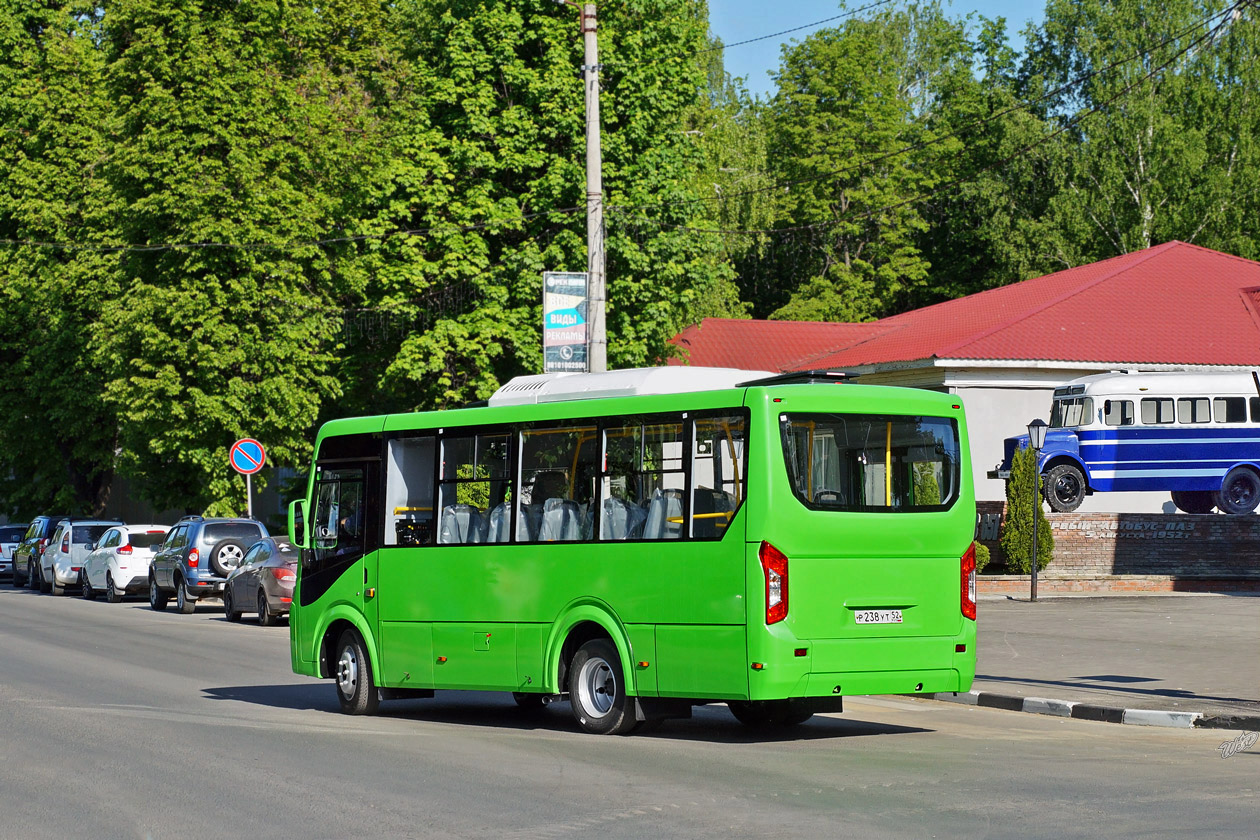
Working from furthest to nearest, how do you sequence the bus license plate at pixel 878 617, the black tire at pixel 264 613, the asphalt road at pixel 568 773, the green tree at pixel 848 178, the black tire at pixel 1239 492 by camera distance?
the green tree at pixel 848 178, the black tire at pixel 1239 492, the black tire at pixel 264 613, the bus license plate at pixel 878 617, the asphalt road at pixel 568 773

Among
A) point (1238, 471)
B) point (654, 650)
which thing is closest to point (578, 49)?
point (1238, 471)

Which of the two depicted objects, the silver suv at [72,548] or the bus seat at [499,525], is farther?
the silver suv at [72,548]

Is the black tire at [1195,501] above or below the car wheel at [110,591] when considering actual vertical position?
above

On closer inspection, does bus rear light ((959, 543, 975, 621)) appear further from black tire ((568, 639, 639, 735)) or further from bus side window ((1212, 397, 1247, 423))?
bus side window ((1212, 397, 1247, 423))

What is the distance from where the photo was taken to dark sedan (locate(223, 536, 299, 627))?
2781cm

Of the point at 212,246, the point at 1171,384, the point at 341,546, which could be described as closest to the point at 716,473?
the point at 341,546

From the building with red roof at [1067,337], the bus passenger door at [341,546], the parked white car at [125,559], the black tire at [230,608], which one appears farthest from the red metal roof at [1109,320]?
the bus passenger door at [341,546]

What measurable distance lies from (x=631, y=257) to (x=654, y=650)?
2584 centimetres

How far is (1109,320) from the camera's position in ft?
127

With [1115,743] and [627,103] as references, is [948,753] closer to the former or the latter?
[1115,743]

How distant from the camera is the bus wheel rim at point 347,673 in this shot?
14.8 metres

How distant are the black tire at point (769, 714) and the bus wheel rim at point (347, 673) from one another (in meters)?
3.70

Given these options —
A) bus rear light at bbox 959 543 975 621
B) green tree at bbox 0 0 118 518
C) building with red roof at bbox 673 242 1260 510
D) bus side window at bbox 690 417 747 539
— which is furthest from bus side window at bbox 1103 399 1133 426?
green tree at bbox 0 0 118 518

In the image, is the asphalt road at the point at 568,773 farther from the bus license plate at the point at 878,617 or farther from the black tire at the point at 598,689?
the bus license plate at the point at 878,617
